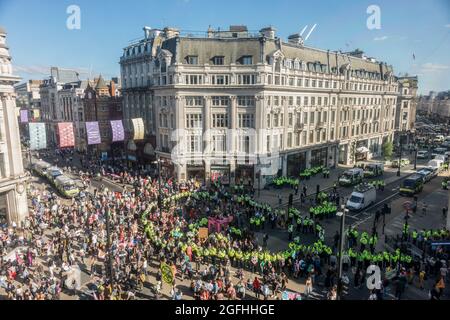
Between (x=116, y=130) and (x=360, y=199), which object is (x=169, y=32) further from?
(x=360, y=199)

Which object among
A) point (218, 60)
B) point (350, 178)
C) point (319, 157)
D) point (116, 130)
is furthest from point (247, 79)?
point (319, 157)

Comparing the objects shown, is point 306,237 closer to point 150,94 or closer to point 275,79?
point 275,79

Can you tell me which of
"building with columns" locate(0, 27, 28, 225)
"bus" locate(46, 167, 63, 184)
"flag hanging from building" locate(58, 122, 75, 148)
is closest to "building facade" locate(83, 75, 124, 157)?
"bus" locate(46, 167, 63, 184)

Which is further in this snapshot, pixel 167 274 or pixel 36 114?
pixel 36 114

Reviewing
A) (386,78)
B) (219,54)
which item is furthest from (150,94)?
(386,78)

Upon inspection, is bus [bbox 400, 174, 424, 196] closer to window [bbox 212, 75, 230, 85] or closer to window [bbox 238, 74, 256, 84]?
window [bbox 238, 74, 256, 84]

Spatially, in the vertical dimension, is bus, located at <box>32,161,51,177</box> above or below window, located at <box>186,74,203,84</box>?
below
